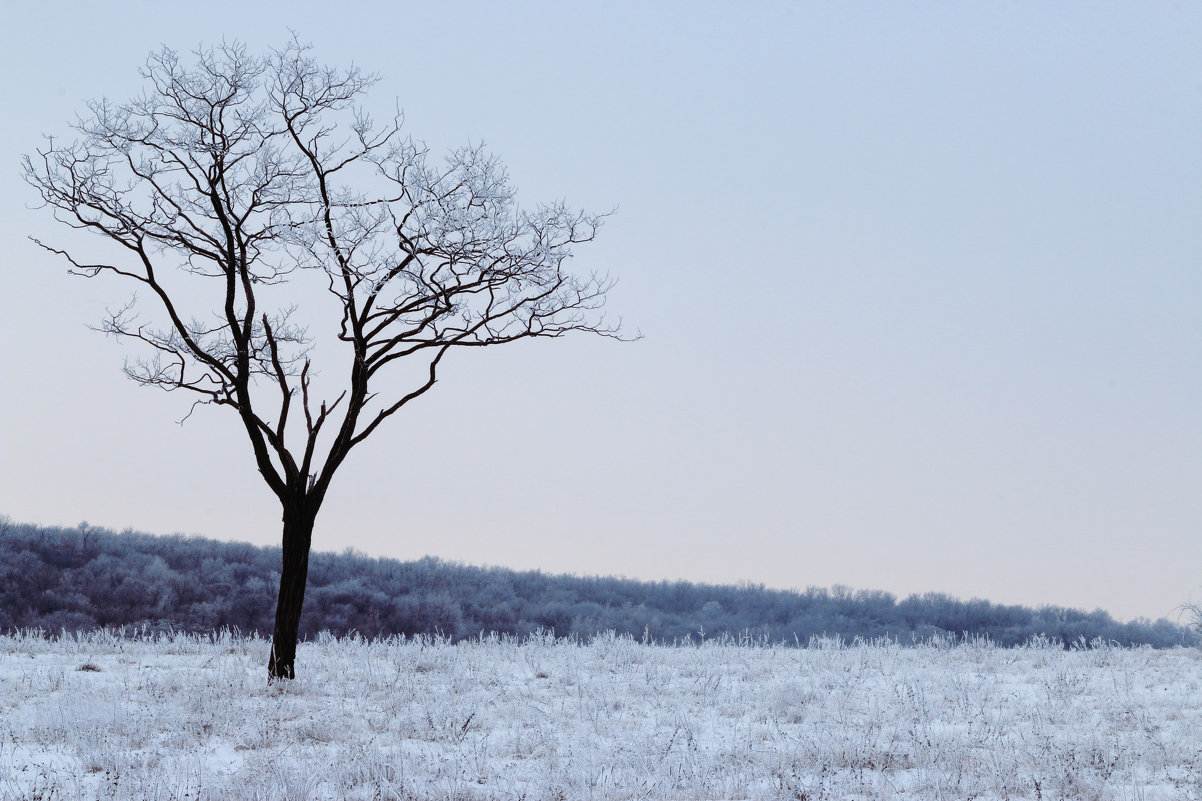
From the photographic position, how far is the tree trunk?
44.7ft

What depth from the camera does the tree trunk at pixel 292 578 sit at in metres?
13.6

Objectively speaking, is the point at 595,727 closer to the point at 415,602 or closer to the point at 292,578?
the point at 292,578

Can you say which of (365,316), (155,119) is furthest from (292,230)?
(155,119)

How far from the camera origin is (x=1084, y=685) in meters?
13.2

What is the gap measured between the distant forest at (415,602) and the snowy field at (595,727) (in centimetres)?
1578

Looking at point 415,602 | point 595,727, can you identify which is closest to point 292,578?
point 595,727

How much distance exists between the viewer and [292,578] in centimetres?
1392

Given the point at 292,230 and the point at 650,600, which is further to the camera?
the point at 650,600

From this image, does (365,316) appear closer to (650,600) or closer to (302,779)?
(302,779)

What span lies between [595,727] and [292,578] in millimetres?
5847

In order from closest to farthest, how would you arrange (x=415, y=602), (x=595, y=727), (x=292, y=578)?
(x=595, y=727)
(x=292, y=578)
(x=415, y=602)

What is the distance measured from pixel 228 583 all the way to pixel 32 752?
28.0 m

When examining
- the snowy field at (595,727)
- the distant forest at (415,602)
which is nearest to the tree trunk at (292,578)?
the snowy field at (595,727)

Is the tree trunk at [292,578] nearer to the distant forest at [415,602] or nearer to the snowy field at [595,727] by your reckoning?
the snowy field at [595,727]
